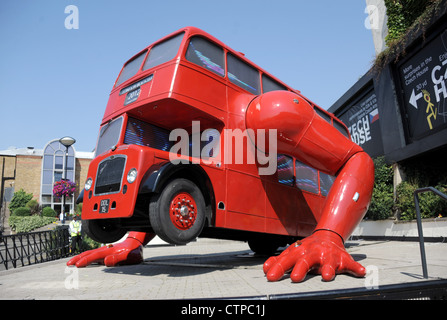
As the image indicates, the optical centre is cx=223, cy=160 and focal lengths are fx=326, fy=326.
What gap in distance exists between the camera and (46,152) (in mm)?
43812

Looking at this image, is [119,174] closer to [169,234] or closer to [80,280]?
[169,234]

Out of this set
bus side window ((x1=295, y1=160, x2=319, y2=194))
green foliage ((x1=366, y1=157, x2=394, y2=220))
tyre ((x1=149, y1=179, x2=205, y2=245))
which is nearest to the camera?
tyre ((x1=149, y1=179, x2=205, y2=245))

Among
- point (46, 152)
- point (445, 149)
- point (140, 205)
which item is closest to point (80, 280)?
point (140, 205)

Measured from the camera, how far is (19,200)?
38.8m

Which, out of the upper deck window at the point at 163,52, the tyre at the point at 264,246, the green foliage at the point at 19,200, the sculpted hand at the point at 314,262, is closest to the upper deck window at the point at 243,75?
the upper deck window at the point at 163,52

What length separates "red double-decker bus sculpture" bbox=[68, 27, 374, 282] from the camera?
4.29 meters

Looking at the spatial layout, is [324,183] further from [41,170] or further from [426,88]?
[41,170]

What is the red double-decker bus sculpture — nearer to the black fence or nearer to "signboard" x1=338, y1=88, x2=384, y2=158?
the black fence

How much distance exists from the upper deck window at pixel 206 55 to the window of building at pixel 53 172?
41.3m

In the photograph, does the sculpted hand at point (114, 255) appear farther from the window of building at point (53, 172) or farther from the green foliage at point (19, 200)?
the window of building at point (53, 172)

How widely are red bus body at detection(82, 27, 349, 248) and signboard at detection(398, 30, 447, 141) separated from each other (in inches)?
264

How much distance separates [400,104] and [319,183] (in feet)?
20.0

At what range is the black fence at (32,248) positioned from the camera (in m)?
8.45

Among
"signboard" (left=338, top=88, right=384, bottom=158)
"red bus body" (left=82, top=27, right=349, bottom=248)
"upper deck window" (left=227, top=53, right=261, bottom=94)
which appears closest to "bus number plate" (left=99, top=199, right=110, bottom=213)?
"red bus body" (left=82, top=27, right=349, bottom=248)
